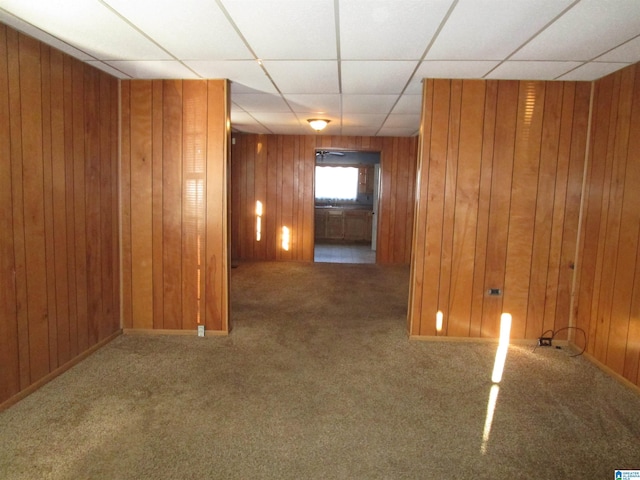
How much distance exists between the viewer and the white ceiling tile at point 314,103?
4105mm

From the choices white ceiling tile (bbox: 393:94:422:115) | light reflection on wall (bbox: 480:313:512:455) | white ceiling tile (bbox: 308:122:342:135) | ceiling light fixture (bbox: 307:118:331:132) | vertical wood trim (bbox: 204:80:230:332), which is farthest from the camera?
white ceiling tile (bbox: 308:122:342:135)

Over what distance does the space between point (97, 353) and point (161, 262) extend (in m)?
0.93

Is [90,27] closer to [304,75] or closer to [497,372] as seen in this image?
[304,75]

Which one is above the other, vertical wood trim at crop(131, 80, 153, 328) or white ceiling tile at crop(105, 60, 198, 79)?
white ceiling tile at crop(105, 60, 198, 79)

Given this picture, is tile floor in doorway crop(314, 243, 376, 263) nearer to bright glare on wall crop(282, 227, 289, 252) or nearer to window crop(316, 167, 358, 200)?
bright glare on wall crop(282, 227, 289, 252)

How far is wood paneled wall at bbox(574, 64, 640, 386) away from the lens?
280 centimetres

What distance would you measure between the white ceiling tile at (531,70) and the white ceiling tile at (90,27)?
2.63 meters

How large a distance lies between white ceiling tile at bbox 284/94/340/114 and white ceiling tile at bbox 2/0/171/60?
5.24 feet

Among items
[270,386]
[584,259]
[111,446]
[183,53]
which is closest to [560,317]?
[584,259]

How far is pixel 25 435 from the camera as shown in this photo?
6.89 ft

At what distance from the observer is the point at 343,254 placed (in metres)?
8.46

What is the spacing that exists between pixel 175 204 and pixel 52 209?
3.39ft

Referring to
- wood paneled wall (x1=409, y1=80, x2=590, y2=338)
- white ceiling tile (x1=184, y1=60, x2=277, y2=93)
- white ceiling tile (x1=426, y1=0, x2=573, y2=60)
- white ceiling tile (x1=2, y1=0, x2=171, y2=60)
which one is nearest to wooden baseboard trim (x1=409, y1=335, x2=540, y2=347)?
wood paneled wall (x1=409, y1=80, x2=590, y2=338)

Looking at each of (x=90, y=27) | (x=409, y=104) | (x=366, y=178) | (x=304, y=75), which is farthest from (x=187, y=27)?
(x=366, y=178)
